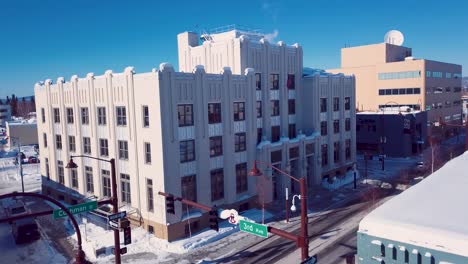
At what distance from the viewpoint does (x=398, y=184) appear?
152 feet

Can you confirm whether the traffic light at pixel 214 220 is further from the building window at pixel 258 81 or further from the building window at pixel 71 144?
the building window at pixel 71 144

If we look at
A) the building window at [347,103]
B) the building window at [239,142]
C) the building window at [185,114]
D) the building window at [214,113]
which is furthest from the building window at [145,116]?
the building window at [347,103]

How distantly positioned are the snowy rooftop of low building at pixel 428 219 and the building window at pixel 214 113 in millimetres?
21275

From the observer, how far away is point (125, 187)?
34500 millimetres

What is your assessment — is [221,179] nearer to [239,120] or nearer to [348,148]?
[239,120]

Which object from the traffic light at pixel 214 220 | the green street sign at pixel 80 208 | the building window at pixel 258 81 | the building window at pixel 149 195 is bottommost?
the building window at pixel 149 195

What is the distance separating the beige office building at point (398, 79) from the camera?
77.4 m

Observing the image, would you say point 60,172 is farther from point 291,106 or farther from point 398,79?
point 398,79

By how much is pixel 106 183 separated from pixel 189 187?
→ 399 inches

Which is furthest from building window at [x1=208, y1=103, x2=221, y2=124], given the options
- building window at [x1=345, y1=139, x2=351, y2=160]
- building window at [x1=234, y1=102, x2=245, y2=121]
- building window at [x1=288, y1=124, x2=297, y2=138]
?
building window at [x1=345, y1=139, x2=351, y2=160]

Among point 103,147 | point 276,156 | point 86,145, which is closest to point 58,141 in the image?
point 86,145

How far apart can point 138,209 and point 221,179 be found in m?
7.78

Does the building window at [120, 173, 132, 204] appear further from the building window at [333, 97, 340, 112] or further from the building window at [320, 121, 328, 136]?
the building window at [333, 97, 340, 112]

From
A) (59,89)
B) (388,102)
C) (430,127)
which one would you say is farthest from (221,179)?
(430,127)
